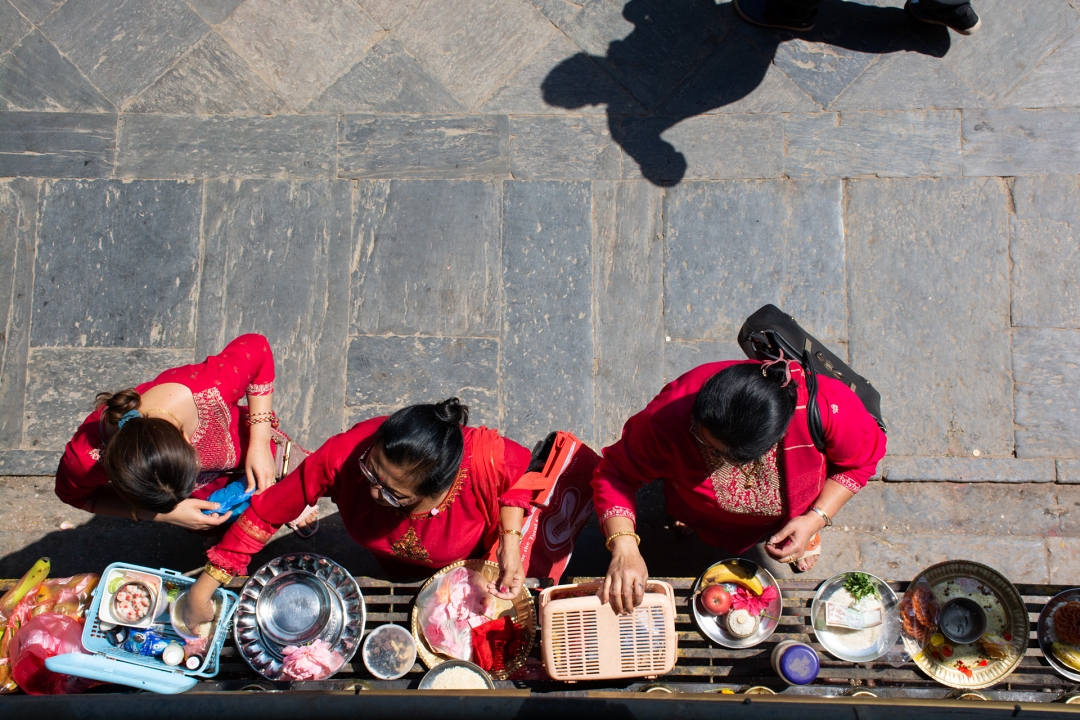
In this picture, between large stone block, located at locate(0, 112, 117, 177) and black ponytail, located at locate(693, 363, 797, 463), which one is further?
large stone block, located at locate(0, 112, 117, 177)

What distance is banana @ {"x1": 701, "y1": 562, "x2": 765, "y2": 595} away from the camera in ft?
8.75

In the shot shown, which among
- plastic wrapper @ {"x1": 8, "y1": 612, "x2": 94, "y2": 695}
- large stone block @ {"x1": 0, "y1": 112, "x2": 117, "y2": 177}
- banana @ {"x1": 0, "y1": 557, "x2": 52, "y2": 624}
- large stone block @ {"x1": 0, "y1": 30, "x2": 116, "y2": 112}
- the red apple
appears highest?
large stone block @ {"x1": 0, "y1": 30, "x2": 116, "y2": 112}

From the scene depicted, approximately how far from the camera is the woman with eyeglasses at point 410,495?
2299 millimetres

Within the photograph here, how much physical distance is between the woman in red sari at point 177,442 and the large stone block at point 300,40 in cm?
227

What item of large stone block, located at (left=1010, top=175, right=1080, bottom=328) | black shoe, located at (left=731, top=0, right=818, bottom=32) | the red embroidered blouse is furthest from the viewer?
black shoe, located at (left=731, top=0, right=818, bottom=32)

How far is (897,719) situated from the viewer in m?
1.89

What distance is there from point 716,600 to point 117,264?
12.5 feet

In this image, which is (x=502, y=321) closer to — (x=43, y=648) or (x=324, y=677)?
(x=324, y=677)

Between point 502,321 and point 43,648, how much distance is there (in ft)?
8.28

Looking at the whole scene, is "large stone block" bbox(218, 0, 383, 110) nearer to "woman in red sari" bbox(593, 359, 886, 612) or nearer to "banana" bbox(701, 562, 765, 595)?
"woman in red sari" bbox(593, 359, 886, 612)

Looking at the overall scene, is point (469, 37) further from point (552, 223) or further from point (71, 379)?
point (71, 379)

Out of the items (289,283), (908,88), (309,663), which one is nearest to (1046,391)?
(908,88)

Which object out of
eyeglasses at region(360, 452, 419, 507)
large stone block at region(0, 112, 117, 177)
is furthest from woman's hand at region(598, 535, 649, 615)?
large stone block at region(0, 112, 117, 177)

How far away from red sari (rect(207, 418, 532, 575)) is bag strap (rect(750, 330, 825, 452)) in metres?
1.04
